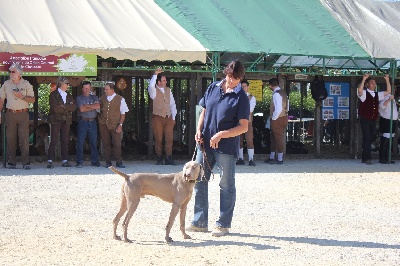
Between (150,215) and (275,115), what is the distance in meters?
7.52

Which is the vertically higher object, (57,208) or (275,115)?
(275,115)

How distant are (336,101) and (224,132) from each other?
10.8 m

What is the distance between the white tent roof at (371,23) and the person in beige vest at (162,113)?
448 centimetres

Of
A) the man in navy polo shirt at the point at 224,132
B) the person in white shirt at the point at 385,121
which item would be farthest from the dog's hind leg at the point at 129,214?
the person in white shirt at the point at 385,121

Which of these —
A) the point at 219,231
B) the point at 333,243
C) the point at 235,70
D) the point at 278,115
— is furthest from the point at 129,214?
the point at 278,115

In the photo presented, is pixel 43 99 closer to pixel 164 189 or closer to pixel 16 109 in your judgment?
pixel 16 109

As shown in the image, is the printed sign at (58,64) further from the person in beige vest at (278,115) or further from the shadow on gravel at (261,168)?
the person in beige vest at (278,115)

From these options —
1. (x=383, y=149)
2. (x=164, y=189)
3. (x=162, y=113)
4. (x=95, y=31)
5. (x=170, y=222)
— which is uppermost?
(x=95, y=31)

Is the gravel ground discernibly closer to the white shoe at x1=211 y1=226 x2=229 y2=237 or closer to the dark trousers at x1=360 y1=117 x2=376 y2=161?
the white shoe at x1=211 y1=226 x2=229 y2=237

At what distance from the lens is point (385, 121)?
16.8 m

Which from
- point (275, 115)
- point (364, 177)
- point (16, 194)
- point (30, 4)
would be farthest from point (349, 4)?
point (16, 194)

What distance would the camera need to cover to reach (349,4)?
60.5ft

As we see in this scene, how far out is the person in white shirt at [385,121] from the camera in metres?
16.5

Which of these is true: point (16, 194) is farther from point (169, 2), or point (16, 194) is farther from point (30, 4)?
point (169, 2)
